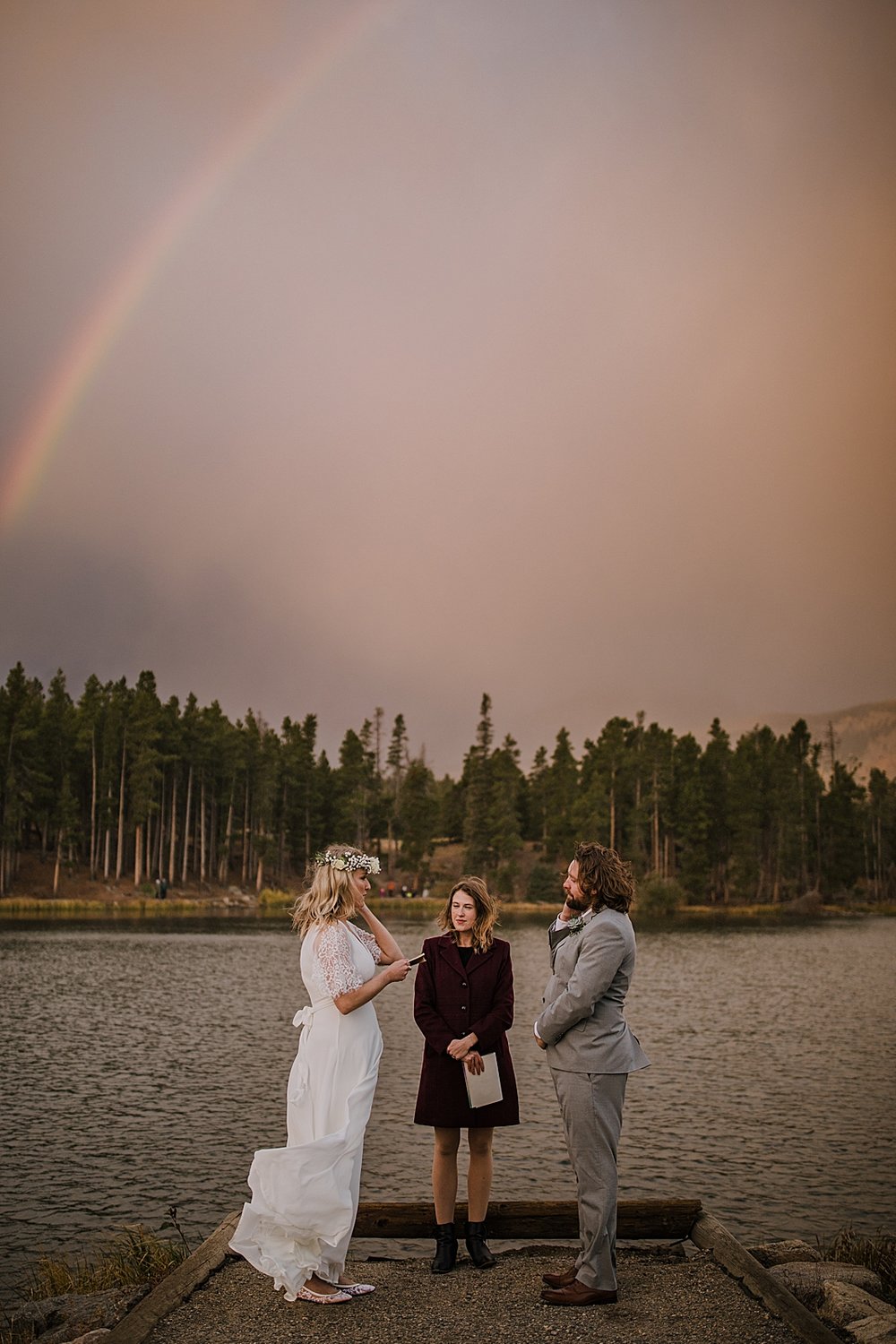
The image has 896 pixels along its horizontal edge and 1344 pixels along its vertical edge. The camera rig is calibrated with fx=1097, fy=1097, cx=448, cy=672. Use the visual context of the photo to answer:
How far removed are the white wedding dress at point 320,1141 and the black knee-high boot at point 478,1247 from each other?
3.47 feet

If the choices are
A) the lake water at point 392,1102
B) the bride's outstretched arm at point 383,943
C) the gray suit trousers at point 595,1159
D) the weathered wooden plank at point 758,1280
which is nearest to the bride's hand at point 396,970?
the bride's outstretched arm at point 383,943

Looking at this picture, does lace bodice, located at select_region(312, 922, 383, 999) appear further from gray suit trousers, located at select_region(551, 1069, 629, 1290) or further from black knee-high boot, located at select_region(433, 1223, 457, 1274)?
black knee-high boot, located at select_region(433, 1223, 457, 1274)

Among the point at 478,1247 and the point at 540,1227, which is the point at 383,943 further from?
the point at 540,1227

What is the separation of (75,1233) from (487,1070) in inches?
268

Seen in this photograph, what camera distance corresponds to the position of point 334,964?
282 inches

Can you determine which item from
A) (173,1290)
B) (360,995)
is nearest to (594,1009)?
(360,995)

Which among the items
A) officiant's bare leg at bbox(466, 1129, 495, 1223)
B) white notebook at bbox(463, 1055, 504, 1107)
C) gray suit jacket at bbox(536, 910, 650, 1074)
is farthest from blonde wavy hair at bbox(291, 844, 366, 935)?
Answer: officiant's bare leg at bbox(466, 1129, 495, 1223)

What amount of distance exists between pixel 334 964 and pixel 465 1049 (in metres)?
1.05

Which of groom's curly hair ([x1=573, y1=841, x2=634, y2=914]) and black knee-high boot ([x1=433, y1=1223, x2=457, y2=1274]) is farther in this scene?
black knee-high boot ([x1=433, y1=1223, x2=457, y2=1274])

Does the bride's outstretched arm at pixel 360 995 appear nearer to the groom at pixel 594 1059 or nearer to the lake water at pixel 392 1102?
the groom at pixel 594 1059

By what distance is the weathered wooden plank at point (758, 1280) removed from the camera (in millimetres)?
6238

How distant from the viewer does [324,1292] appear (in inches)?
276

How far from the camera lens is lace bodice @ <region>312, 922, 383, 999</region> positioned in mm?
7137

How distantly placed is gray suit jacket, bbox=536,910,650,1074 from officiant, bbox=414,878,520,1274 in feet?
1.84
